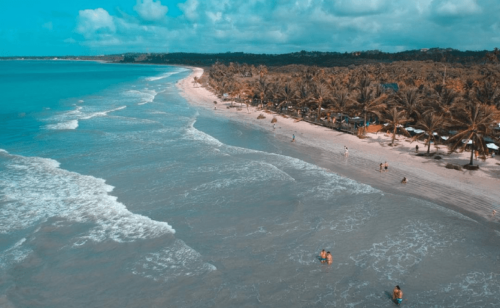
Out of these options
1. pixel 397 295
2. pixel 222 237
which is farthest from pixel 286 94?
pixel 397 295

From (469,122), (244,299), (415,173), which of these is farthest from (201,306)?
(469,122)

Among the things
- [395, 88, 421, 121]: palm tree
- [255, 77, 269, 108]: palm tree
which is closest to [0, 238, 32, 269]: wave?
[395, 88, 421, 121]: palm tree

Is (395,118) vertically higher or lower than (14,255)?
higher

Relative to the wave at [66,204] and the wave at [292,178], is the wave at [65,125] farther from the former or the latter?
the wave at [292,178]

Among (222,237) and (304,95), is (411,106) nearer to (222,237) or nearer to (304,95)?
(304,95)

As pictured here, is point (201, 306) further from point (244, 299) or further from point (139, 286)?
point (139, 286)

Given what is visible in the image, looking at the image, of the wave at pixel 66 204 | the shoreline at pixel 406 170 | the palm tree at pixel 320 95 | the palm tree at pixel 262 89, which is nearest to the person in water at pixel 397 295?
the shoreline at pixel 406 170

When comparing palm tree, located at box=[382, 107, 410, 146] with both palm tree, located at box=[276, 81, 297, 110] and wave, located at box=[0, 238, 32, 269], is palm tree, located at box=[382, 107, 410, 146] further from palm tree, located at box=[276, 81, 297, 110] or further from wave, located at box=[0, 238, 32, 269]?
wave, located at box=[0, 238, 32, 269]

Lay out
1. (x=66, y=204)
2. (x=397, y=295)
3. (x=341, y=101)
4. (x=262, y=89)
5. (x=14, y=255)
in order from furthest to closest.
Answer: (x=262, y=89) < (x=341, y=101) < (x=66, y=204) < (x=14, y=255) < (x=397, y=295)
